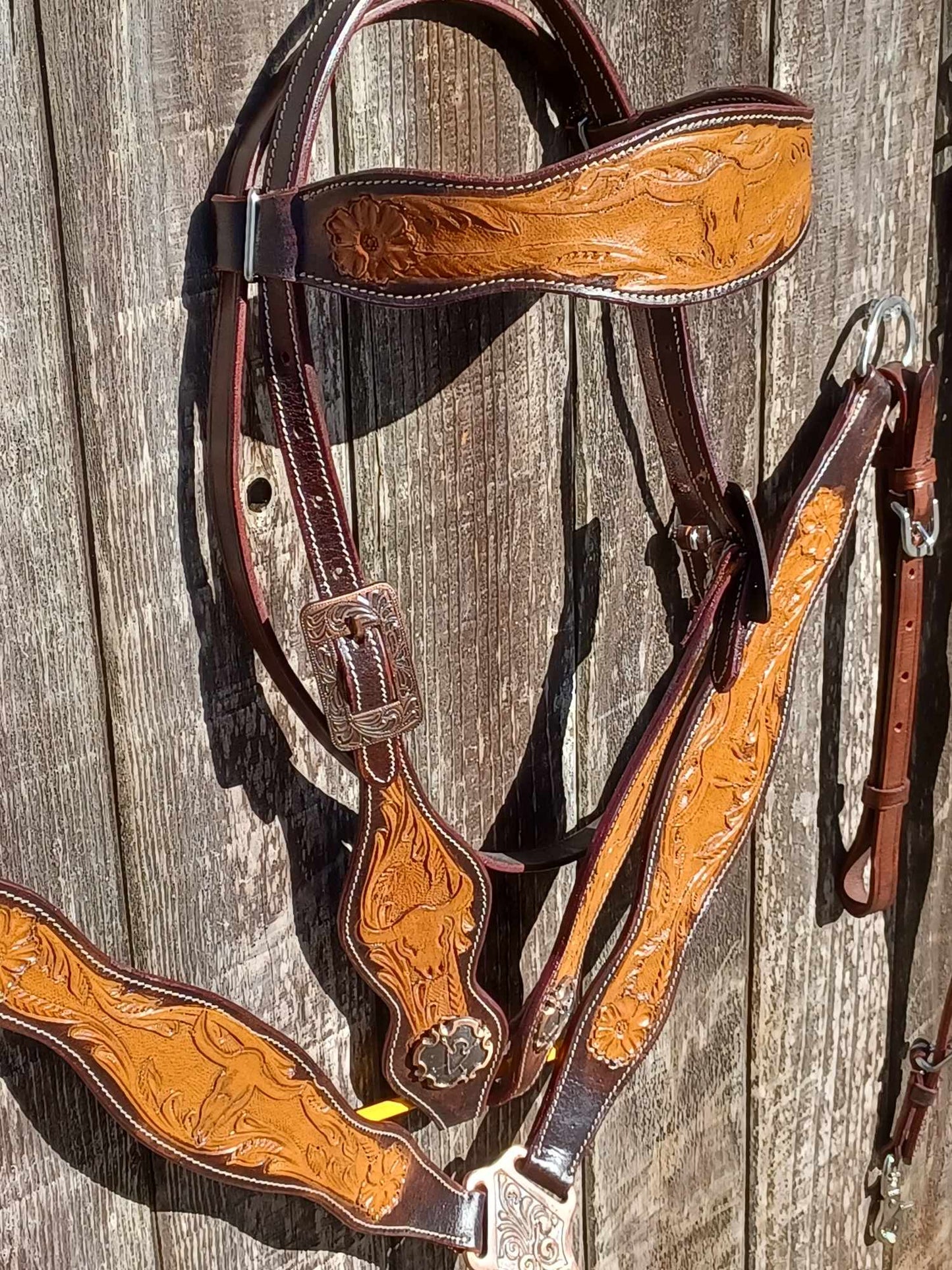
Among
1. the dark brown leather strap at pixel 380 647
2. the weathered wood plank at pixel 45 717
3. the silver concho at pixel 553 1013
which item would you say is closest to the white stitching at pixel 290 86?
the dark brown leather strap at pixel 380 647

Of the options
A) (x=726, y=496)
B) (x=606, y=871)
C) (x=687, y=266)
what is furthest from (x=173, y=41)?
(x=606, y=871)

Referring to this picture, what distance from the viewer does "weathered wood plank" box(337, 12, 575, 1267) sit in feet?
2.84

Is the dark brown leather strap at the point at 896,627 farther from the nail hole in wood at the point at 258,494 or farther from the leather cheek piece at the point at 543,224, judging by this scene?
the nail hole in wood at the point at 258,494

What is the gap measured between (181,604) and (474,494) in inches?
9.1

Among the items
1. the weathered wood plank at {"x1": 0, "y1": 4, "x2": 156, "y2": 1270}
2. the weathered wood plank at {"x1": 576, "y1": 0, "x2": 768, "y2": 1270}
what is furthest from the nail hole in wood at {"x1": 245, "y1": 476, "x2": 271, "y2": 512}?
the weathered wood plank at {"x1": 576, "y1": 0, "x2": 768, "y2": 1270}

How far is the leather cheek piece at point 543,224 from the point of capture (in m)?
0.73

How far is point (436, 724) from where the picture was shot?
0.99m

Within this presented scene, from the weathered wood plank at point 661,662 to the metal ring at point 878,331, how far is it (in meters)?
0.09

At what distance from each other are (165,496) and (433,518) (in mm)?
203

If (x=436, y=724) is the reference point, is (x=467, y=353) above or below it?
above

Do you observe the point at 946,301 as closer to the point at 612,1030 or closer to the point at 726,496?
the point at 726,496

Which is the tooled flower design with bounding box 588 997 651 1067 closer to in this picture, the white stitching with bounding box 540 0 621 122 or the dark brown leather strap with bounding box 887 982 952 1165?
the dark brown leather strap with bounding box 887 982 952 1165

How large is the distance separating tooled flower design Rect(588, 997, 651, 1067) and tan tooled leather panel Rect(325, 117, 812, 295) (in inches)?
21.2

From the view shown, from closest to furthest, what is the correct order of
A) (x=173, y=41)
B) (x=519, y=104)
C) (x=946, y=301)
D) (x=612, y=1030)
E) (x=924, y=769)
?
(x=173, y=41) → (x=519, y=104) → (x=612, y=1030) → (x=946, y=301) → (x=924, y=769)
